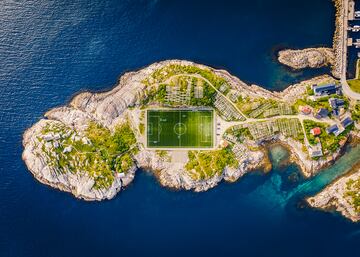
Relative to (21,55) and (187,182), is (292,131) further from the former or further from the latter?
(21,55)

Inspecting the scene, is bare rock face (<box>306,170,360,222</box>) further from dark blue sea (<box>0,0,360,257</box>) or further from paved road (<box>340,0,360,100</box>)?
paved road (<box>340,0,360,100</box>)

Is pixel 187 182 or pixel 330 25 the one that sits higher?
pixel 330 25

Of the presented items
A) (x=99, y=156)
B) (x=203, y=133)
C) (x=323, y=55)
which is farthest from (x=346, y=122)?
(x=99, y=156)

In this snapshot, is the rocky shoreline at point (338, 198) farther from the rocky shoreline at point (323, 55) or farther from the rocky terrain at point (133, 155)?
the rocky shoreline at point (323, 55)

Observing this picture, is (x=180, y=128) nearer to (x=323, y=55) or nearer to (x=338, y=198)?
(x=323, y=55)

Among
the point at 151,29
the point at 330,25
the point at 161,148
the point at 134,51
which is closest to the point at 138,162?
the point at 161,148

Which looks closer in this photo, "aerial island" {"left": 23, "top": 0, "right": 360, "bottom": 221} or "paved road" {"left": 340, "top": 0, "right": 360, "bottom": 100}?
"aerial island" {"left": 23, "top": 0, "right": 360, "bottom": 221}

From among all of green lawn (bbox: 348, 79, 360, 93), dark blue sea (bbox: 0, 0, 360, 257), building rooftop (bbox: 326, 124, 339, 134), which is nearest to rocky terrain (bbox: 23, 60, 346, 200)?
dark blue sea (bbox: 0, 0, 360, 257)
